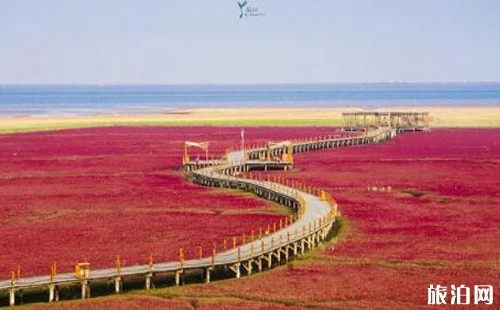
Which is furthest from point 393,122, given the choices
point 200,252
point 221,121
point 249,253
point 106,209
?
point 200,252

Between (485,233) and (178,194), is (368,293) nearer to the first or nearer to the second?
(485,233)

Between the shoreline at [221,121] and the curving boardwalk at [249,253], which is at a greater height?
the shoreline at [221,121]

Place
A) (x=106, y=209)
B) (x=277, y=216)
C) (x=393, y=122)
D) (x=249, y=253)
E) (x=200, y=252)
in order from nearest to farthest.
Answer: (x=249, y=253) → (x=200, y=252) → (x=277, y=216) → (x=106, y=209) → (x=393, y=122)

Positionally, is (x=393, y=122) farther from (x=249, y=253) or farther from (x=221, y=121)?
(x=249, y=253)

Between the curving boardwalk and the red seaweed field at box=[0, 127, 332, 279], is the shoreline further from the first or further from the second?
the curving boardwalk

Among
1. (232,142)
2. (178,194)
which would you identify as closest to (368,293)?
(178,194)

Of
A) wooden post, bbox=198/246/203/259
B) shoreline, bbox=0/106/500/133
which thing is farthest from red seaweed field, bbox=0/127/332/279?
shoreline, bbox=0/106/500/133

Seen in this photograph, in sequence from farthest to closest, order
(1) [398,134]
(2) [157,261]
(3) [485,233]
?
1. (1) [398,134]
2. (3) [485,233]
3. (2) [157,261]

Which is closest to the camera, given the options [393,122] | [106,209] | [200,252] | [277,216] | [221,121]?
[200,252]

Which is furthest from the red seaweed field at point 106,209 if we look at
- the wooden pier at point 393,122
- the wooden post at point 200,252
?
the wooden pier at point 393,122

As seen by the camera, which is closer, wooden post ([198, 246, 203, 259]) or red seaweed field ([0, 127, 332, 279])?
wooden post ([198, 246, 203, 259])

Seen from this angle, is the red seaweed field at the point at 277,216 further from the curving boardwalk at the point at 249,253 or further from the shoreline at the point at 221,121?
the shoreline at the point at 221,121
